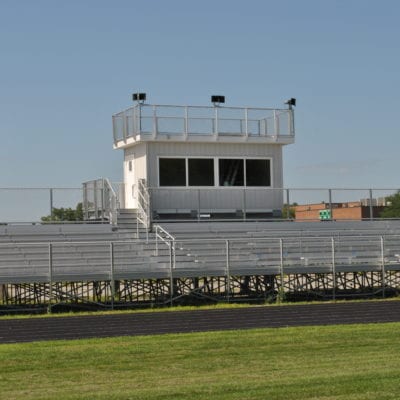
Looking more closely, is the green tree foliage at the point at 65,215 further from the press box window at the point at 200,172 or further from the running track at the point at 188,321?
the running track at the point at 188,321

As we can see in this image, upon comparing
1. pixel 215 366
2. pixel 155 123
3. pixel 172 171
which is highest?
pixel 155 123

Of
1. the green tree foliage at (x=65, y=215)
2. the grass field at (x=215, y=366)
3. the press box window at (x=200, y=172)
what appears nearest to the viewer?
the grass field at (x=215, y=366)

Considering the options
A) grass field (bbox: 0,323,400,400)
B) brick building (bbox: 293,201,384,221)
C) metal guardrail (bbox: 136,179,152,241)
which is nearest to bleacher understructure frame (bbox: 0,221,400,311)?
metal guardrail (bbox: 136,179,152,241)

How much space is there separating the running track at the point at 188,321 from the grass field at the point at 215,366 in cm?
142

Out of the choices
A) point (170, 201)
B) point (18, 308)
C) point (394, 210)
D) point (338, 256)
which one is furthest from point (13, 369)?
point (394, 210)

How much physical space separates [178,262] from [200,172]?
7.12m

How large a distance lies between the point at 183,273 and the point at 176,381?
14187mm

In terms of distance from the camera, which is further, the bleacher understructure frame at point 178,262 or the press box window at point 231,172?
the press box window at point 231,172

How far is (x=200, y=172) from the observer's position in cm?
3488

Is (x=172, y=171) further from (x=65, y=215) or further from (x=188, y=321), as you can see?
(x=188, y=321)

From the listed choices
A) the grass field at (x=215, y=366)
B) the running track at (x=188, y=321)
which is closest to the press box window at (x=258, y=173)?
the running track at (x=188, y=321)

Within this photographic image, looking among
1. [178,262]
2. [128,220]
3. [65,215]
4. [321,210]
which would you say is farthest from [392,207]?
[178,262]

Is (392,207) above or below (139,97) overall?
below

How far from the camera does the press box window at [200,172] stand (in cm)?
3472
